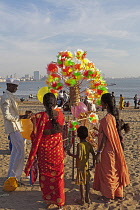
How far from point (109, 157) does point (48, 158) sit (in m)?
0.94

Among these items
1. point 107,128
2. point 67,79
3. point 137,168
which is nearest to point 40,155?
point 107,128

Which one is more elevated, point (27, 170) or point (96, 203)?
point (27, 170)

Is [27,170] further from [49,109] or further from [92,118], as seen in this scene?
[92,118]

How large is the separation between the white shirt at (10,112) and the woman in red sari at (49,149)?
80cm

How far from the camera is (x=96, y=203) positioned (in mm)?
4113

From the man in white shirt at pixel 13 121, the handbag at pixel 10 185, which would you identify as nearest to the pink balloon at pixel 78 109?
the man in white shirt at pixel 13 121

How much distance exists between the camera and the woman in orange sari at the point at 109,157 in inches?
152

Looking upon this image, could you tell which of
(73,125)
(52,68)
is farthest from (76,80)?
(73,125)

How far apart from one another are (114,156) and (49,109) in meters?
1.27

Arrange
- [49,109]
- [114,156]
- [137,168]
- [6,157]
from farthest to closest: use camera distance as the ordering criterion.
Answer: [6,157], [137,168], [114,156], [49,109]

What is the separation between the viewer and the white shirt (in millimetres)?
4340

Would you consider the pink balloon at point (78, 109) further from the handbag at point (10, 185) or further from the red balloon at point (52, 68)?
the handbag at point (10, 185)

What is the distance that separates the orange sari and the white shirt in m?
1.49

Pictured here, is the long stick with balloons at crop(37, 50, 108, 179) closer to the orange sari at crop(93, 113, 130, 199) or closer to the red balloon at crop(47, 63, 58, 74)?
the red balloon at crop(47, 63, 58, 74)
